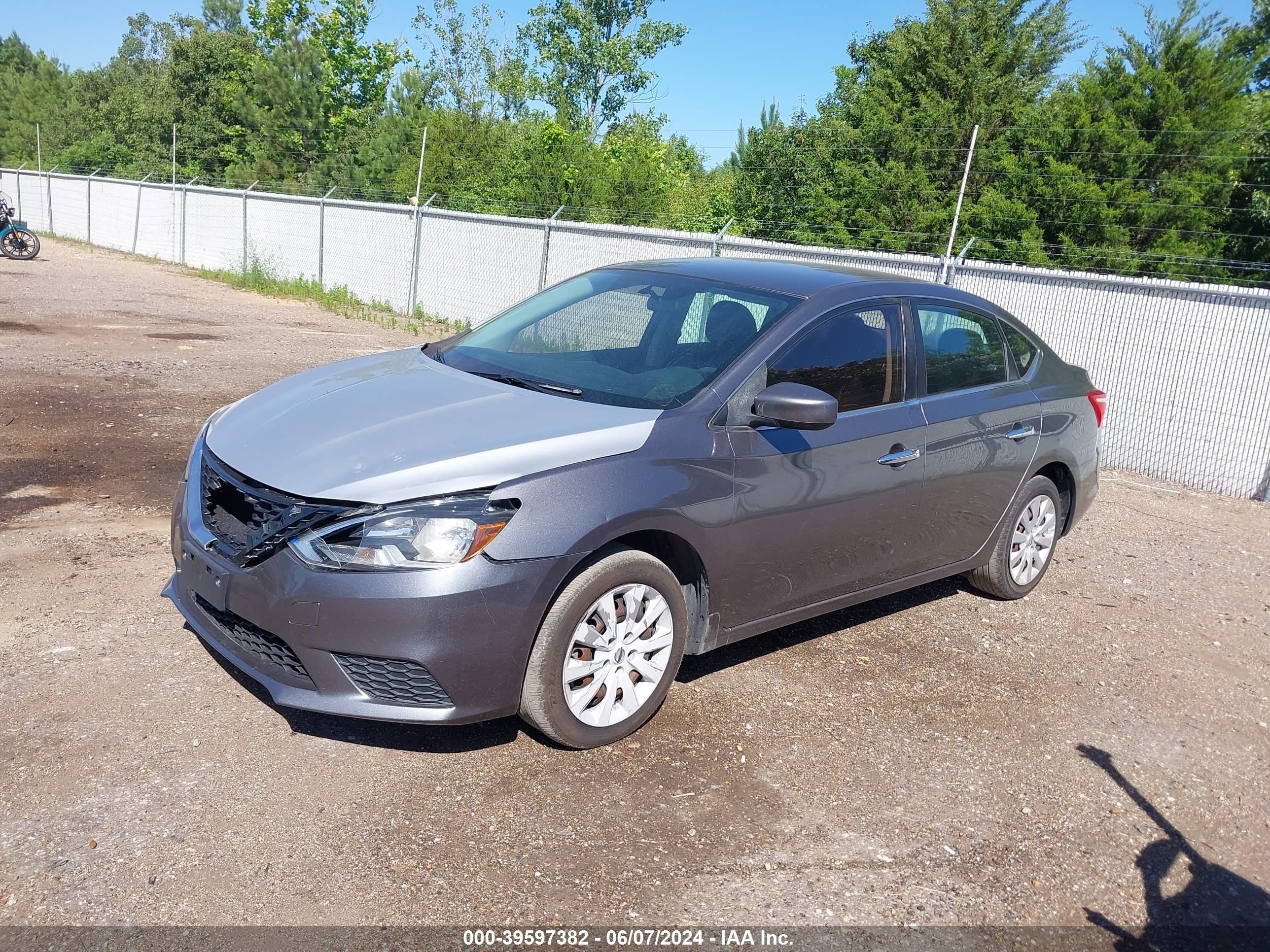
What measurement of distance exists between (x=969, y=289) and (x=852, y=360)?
6555 millimetres

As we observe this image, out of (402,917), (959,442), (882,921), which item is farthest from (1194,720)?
(402,917)

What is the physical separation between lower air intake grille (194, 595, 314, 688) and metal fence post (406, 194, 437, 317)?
48.5 ft

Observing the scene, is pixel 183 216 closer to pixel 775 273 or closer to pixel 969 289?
pixel 969 289

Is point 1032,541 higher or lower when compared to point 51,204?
higher

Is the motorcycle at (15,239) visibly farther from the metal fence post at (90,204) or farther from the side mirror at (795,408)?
the side mirror at (795,408)

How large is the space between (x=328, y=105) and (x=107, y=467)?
4427cm

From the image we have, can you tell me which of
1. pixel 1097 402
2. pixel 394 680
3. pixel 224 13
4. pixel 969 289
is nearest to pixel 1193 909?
pixel 394 680

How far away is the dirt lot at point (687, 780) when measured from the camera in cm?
311

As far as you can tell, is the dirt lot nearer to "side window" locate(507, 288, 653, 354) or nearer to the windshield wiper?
the windshield wiper

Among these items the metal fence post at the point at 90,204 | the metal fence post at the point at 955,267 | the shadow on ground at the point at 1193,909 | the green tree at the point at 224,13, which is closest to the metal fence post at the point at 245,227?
the metal fence post at the point at 90,204

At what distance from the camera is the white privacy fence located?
917 centimetres

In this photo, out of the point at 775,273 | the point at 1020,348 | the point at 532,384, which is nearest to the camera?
the point at 532,384

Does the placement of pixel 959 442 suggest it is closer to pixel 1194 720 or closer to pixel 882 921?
pixel 1194 720

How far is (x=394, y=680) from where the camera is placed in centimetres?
347
